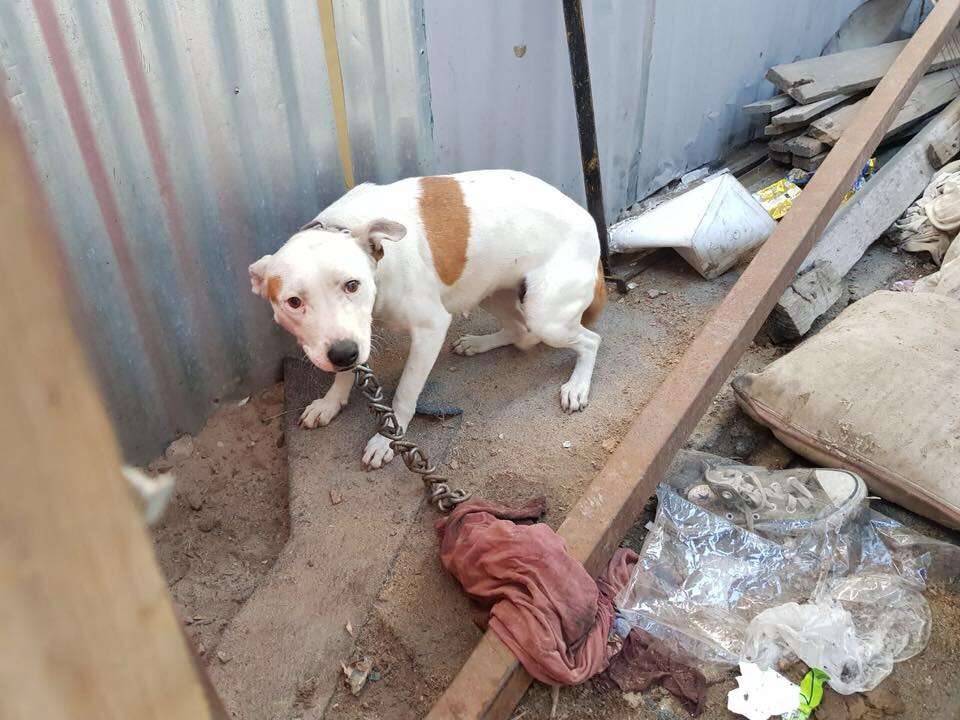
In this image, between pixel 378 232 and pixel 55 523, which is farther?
pixel 378 232

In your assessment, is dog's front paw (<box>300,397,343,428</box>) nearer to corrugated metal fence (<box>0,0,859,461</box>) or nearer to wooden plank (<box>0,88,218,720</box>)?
corrugated metal fence (<box>0,0,859,461</box>)

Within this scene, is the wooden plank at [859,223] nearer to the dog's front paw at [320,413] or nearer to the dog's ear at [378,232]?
the dog's ear at [378,232]

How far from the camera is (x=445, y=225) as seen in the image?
2850 millimetres

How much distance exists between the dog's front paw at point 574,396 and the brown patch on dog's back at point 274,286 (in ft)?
4.47

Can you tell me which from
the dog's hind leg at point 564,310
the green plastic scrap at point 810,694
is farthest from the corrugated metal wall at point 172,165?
the green plastic scrap at point 810,694

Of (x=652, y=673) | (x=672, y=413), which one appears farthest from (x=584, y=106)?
(x=652, y=673)

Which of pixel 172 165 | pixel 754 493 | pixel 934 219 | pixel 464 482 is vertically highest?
pixel 172 165

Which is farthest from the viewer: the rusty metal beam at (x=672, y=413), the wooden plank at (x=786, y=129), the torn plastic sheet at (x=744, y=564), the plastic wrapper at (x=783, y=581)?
the wooden plank at (x=786, y=129)

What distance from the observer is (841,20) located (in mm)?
6012

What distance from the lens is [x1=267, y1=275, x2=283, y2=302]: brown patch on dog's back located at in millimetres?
2383

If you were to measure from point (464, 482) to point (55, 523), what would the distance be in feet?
7.88

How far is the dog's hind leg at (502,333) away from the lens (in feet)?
11.2

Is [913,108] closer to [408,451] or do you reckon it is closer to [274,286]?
Answer: [408,451]

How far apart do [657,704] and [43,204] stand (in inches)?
86.6
